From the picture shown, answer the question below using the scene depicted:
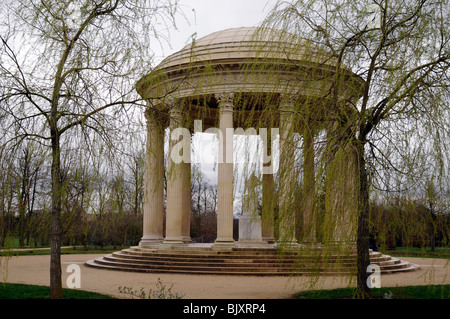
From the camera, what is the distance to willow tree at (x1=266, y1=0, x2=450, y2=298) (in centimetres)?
1469

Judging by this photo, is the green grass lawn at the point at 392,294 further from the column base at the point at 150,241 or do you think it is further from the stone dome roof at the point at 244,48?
the column base at the point at 150,241

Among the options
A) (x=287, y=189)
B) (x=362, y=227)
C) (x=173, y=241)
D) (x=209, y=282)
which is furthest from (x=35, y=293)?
(x=173, y=241)

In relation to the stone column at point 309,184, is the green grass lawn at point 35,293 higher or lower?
lower

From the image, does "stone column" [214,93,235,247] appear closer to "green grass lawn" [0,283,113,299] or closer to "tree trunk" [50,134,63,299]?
"green grass lawn" [0,283,113,299]

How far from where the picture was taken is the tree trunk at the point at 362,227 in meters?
14.9

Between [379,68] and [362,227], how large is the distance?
18.0 feet

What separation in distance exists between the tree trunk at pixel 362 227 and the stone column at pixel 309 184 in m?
1.50

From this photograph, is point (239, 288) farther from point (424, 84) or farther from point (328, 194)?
point (424, 84)

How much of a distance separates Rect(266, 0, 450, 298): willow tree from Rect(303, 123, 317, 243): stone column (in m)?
1.02

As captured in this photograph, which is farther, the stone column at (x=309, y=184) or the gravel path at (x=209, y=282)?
the gravel path at (x=209, y=282)

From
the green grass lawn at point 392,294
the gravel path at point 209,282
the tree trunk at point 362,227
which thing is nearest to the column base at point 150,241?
the gravel path at point 209,282

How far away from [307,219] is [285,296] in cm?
799

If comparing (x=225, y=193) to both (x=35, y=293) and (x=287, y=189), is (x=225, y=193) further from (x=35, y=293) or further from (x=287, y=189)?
(x=287, y=189)

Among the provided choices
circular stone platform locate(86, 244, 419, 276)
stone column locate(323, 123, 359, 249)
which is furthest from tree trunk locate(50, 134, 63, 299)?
circular stone platform locate(86, 244, 419, 276)
